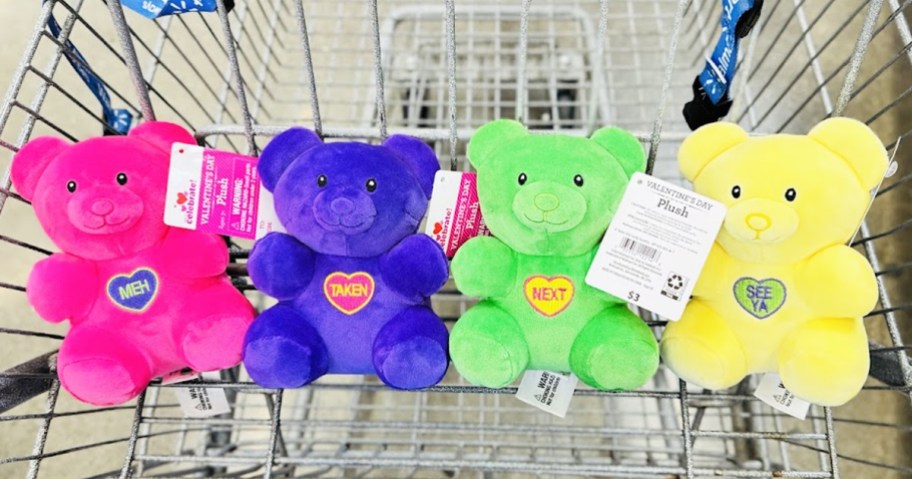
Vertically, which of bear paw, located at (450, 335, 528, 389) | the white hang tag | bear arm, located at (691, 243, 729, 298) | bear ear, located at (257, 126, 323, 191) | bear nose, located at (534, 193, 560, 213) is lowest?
the white hang tag

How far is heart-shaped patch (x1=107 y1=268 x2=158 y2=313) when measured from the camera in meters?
0.60

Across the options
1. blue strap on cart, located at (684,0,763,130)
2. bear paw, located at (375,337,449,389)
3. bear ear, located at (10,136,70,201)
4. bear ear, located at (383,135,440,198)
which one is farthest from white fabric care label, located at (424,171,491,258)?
bear ear, located at (10,136,70,201)

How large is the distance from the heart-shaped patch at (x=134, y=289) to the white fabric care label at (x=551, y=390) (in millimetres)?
362

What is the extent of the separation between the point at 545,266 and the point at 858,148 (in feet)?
0.88

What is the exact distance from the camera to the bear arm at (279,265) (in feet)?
1.90

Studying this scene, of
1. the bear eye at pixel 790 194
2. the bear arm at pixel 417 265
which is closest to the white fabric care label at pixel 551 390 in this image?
the bear arm at pixel 417 265

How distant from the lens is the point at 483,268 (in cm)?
56

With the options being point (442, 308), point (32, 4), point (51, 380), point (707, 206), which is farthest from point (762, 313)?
point (32, 4)

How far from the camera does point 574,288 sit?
1.90 ft

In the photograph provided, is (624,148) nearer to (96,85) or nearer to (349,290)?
(349,290)

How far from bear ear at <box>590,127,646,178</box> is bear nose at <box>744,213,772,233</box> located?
10 cm

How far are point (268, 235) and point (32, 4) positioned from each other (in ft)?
5.10

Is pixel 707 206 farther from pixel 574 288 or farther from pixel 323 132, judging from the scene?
pixel 323 132

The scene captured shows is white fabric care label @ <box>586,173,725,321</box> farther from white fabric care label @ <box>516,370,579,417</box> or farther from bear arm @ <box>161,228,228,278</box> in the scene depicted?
bear arm @ <box>161,228,228,278</box>
